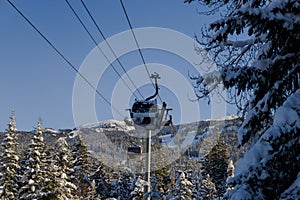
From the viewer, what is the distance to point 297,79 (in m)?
6.04

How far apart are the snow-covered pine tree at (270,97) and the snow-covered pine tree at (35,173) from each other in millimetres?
20515

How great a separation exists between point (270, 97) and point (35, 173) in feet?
70.6

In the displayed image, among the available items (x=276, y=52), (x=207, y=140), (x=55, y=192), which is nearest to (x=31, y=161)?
(x=55, y=192)

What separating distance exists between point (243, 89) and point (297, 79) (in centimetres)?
100

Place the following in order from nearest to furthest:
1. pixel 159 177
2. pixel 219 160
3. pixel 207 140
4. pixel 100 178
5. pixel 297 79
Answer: pixel 297 79 → pixel 159 177 → pixel 219 160 → pixel 100 178 → pixel 207 140

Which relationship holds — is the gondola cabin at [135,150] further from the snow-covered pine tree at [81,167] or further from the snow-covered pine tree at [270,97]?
the snow-covered pine tree at [81,167]

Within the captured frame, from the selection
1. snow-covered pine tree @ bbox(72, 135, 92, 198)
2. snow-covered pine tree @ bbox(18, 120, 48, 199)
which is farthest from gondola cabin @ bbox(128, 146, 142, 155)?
snow-covered pine tree @ bbox(72, 135, 92, 198)

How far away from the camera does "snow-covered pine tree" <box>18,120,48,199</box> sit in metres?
24.4

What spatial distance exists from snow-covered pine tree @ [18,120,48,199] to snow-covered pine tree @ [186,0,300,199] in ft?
67.3

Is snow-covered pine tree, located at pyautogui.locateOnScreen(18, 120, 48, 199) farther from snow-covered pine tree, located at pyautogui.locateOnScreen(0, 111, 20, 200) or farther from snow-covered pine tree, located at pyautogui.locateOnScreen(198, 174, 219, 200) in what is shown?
snow-covered pine tree, located at pyautogui.locateOnScreen(198, 174, 219, 200)

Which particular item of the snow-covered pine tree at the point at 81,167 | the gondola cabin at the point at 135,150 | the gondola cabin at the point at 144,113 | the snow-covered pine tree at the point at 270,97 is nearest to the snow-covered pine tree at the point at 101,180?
the snow-covered pine tree at the point at 81,167

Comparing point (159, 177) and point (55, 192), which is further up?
point (159, 177)

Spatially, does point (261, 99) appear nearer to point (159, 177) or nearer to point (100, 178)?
point (159, 177)

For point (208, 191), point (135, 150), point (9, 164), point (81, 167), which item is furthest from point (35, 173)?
point (208, 191)
